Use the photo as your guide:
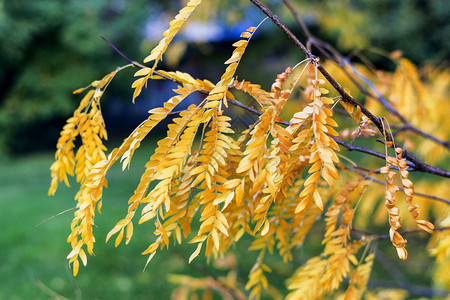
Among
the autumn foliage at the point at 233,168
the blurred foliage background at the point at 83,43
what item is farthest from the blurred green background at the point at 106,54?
the autumn foliage at the point at 233,168

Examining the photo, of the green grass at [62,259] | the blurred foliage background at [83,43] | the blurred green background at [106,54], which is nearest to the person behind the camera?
the green grass at [62,259]

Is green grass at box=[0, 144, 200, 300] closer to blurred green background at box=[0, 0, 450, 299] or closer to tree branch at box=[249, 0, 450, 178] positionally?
blurred green background at box=[0, 0, 450, 299]

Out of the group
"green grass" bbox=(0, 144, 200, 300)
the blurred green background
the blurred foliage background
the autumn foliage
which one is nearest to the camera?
the autumn foliage

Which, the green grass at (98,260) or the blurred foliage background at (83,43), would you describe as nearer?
the green grass at (98,260)

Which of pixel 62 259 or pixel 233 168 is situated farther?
pixel 62 259

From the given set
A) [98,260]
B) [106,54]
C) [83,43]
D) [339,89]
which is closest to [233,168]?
[339,89]

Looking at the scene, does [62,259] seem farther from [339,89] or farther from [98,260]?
[339,89]

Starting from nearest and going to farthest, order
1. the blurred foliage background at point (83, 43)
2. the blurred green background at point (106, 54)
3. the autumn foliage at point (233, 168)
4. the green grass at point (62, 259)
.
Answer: the autumn foliage at point (233, 168), the green grass at point (62, 259), the blurred green background at point (106, 54), the blurred foliage background at point (83, 43)

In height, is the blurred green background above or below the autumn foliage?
below

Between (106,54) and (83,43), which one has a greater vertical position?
(83,43)

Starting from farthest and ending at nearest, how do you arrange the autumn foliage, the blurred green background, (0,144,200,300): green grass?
the blurred green background, (0,144,200,300): green grass, the autumn foliage

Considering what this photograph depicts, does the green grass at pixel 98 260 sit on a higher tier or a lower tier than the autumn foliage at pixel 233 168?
lower

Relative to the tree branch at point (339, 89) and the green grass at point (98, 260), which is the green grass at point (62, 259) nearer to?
the green grass at point (98, 260)

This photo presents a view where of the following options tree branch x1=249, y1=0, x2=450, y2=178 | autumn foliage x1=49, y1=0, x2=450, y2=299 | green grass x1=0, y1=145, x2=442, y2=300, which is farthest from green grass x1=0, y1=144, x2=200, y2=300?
tree branch x1=249, y1=0, x2=450, y2=178
